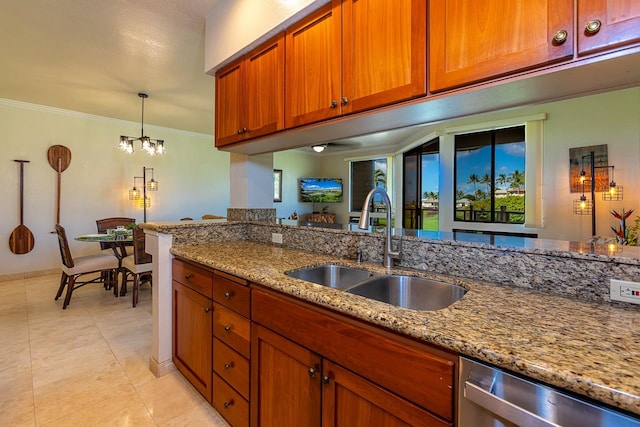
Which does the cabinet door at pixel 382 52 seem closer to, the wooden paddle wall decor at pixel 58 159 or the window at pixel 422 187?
the window at pixel 422 187

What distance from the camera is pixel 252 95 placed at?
1.95 metres

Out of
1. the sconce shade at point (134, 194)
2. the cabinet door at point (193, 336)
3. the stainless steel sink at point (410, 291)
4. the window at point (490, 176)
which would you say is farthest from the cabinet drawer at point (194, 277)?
the window at point (490, 176)

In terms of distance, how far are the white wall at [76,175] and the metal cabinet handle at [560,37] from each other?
19.2ft

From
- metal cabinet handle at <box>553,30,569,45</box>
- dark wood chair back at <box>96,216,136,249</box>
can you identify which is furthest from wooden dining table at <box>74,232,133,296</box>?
metal cabinet handle at <box>553,30,569,45</box>

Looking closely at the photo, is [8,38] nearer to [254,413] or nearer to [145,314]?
[145,314]

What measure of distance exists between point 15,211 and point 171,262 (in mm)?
4059

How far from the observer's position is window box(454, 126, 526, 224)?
4.48 m

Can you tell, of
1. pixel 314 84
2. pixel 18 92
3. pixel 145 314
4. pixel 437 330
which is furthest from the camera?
pixel 18 92

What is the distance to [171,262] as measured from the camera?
205cm

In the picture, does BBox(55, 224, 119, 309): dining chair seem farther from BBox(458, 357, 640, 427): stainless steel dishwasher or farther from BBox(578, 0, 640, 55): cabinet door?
BBox(578, 0, 640, 55): cabinet door

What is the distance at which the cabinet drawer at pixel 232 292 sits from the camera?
4.58 ft

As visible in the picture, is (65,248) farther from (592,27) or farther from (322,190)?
(322,190)

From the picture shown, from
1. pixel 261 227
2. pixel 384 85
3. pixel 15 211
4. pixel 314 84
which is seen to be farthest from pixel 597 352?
pixel 15 211

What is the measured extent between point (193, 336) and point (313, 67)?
1753 mm
